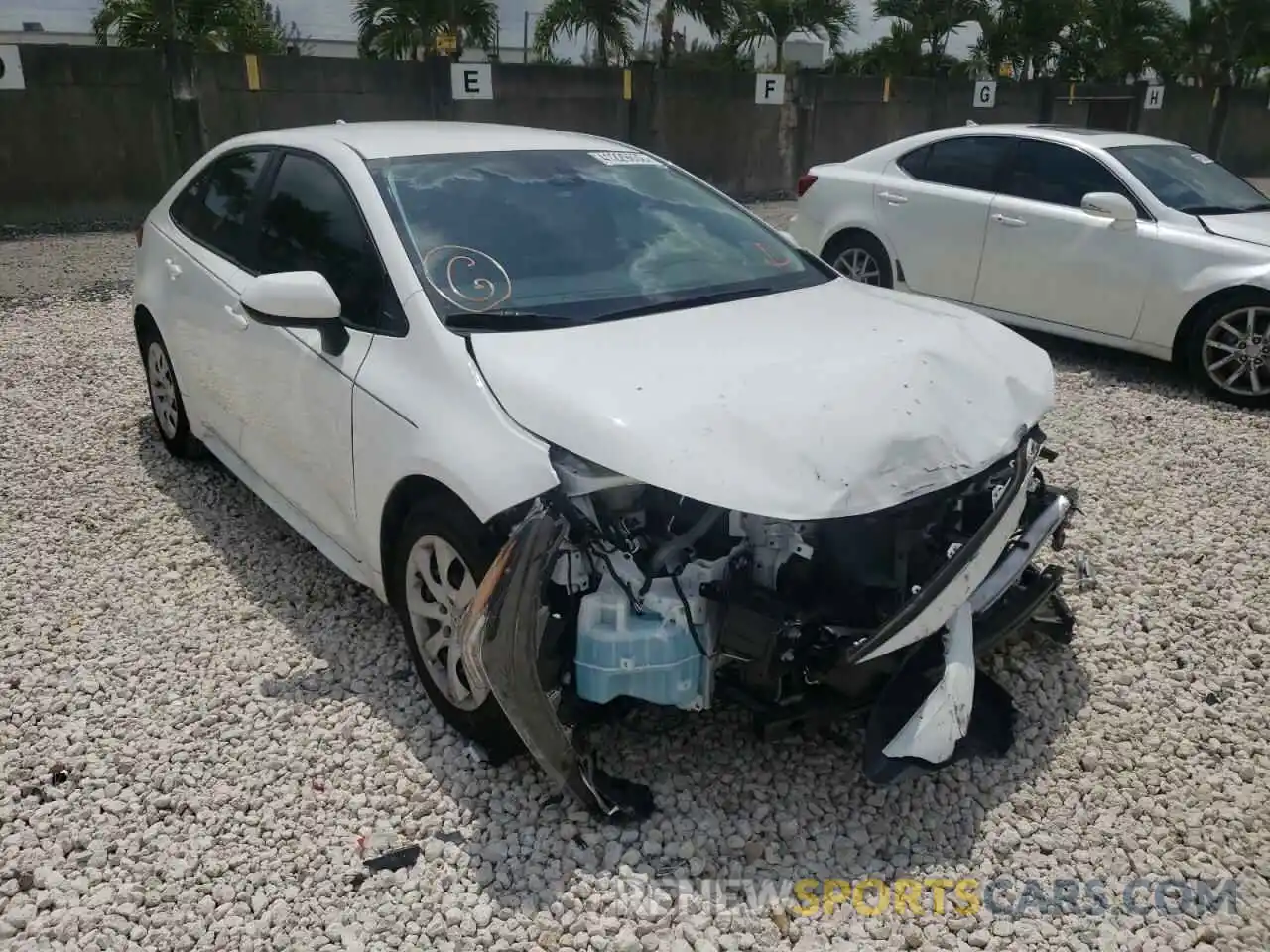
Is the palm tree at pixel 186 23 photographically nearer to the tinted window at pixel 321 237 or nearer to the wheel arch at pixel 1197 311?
the tinted window at pixel 321 237

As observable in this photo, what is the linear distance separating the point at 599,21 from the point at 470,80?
19.2 ft

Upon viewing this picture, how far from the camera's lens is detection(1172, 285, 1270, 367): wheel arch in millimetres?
6242

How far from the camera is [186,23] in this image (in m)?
16.4

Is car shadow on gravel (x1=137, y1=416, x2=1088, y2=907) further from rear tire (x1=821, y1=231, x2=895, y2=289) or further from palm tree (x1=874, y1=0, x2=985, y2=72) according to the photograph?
palm tree (x1=874, y1=0, x2=985, y2=72)

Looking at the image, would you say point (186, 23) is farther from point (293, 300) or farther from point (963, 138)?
point (293, 300)

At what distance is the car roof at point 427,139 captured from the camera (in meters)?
3.88

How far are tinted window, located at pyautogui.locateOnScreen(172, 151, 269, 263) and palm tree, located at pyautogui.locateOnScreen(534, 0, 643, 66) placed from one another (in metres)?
16.9

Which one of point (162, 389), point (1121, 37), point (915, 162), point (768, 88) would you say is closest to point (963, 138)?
point (915, 162)

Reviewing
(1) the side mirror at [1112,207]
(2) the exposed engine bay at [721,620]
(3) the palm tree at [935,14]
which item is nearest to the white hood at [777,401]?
(2) the exposed engine bay at [721,620]

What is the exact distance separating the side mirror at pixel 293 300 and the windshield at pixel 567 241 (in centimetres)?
30

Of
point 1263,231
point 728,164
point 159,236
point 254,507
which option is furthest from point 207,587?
point 728,164

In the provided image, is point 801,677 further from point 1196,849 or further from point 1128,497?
point 1128,497

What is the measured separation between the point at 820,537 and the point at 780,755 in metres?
0.76

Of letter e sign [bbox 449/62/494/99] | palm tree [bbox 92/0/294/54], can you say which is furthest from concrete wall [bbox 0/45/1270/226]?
palm tree [bbox 92/0/294/54]
